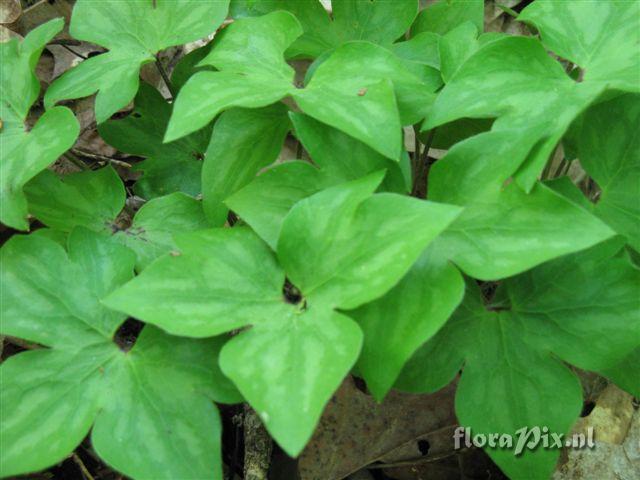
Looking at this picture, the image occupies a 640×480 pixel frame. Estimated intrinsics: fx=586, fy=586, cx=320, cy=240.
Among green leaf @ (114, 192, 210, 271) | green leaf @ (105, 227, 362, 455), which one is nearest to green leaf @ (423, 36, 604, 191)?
green leaf @ (105, 227, 362, 455)

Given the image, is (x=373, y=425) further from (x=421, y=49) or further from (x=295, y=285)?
(x=421, y=49)

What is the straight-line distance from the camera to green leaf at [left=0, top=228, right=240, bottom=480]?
1054mm

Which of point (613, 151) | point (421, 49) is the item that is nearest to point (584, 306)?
point (613, 151)

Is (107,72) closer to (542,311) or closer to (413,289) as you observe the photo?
(413,289)

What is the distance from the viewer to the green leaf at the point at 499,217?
100 centimetres

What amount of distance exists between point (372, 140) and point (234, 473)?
3.15 ft

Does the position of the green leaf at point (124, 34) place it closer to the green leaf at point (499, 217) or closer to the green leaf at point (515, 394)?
the green leaf at point (499, 217)

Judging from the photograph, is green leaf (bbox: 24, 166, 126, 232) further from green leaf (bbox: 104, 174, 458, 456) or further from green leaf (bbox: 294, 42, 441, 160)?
green leaf (bbox: 294, 42, 441, 160)

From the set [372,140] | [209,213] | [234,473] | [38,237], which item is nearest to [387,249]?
[372,140]

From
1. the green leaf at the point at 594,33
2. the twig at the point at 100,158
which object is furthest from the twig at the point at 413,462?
the twig at the point at 100,158

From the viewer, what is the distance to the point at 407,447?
162 cm

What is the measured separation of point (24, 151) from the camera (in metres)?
1.33

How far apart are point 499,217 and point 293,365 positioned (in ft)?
1.54

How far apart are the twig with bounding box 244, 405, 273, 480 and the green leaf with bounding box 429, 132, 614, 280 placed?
697mm
